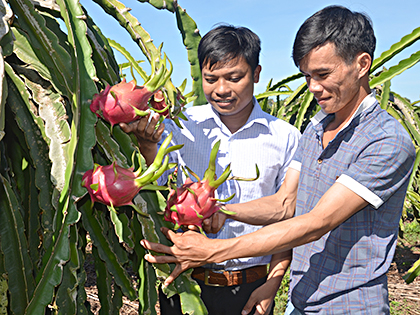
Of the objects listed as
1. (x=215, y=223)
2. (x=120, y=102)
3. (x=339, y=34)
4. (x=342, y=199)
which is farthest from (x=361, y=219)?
(x=120, y=102)

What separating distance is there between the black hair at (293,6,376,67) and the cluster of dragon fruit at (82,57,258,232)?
0.44 metres

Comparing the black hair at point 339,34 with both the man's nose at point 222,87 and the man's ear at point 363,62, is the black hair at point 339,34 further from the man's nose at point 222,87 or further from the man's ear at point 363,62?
the man's nose at point 222,87

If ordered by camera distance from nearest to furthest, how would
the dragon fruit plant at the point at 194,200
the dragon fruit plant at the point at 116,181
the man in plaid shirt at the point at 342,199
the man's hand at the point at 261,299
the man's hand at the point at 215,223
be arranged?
the dragon fruit plant at the point at 116,181, the dragon fruit plant at the point at 194,200, the man in plaid shirt at the point at 342,199, the man's hand at the point at 215,223, the man's hand at the point at 261,299

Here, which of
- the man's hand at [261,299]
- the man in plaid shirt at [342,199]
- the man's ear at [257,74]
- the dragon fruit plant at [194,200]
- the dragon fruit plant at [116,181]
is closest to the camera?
the dragon fruit plant at [116,181]

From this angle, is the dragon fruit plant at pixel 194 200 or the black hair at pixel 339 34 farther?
the black hair at pixel 339 34

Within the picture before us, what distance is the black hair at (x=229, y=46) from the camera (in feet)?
4.42

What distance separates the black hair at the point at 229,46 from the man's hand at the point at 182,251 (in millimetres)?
650

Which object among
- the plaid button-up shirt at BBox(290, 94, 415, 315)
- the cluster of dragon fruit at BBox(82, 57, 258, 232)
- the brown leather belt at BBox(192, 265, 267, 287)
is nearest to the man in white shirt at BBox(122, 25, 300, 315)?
the brown leather belt at BBox(192, 265, 267, 287)

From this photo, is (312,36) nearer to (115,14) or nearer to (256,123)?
(256,123)

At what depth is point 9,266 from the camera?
854 mm

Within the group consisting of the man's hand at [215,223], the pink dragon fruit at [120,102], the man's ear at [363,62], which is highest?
the man's ear at [363,62]

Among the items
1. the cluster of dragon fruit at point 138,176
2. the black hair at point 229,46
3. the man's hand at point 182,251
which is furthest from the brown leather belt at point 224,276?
the black hair at point 229,46

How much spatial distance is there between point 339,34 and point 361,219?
1.79 feet

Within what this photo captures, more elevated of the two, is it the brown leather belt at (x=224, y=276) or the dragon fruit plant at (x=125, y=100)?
the dragon fruit plant at (x=125, y=100)
